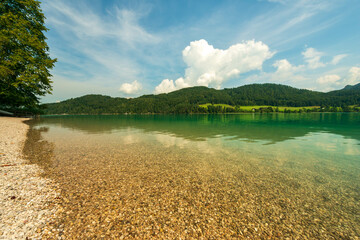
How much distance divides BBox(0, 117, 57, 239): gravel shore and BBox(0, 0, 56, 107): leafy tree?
3157 centimetres

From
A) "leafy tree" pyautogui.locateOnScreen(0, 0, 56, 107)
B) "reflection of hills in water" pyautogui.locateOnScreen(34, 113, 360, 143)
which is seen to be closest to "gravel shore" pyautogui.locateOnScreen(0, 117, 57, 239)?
"reflection of hills in water" pyautogui.locateOnScreen(34, 113, 360, 143)

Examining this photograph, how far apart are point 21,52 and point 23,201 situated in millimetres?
40580

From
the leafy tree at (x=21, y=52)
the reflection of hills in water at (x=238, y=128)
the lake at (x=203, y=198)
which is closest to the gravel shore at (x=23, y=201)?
the lake at (x=203, y=198)

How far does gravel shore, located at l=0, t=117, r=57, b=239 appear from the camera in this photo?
5.28 metres

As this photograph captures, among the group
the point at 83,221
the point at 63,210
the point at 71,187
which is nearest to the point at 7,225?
the point at 63,210

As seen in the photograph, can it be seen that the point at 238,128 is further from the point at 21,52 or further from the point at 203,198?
the point at 21,52

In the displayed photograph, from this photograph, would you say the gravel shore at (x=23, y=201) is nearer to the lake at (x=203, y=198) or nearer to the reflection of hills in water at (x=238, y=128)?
the lake at (x=203, y=198)

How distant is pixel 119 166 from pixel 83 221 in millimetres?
6895

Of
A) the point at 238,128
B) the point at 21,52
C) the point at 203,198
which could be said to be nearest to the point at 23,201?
the point at 203,198

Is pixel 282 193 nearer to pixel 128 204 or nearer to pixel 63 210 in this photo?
pixel 128 204

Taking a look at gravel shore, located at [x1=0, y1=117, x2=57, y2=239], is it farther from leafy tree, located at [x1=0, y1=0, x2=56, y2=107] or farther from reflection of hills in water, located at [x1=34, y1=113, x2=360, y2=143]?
leafy tree, located at [x1=0, y1=0, x2=56, y2=107]

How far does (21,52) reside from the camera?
31062 millimetres

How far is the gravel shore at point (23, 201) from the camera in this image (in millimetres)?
5277

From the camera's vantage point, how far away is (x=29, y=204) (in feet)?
22.7
